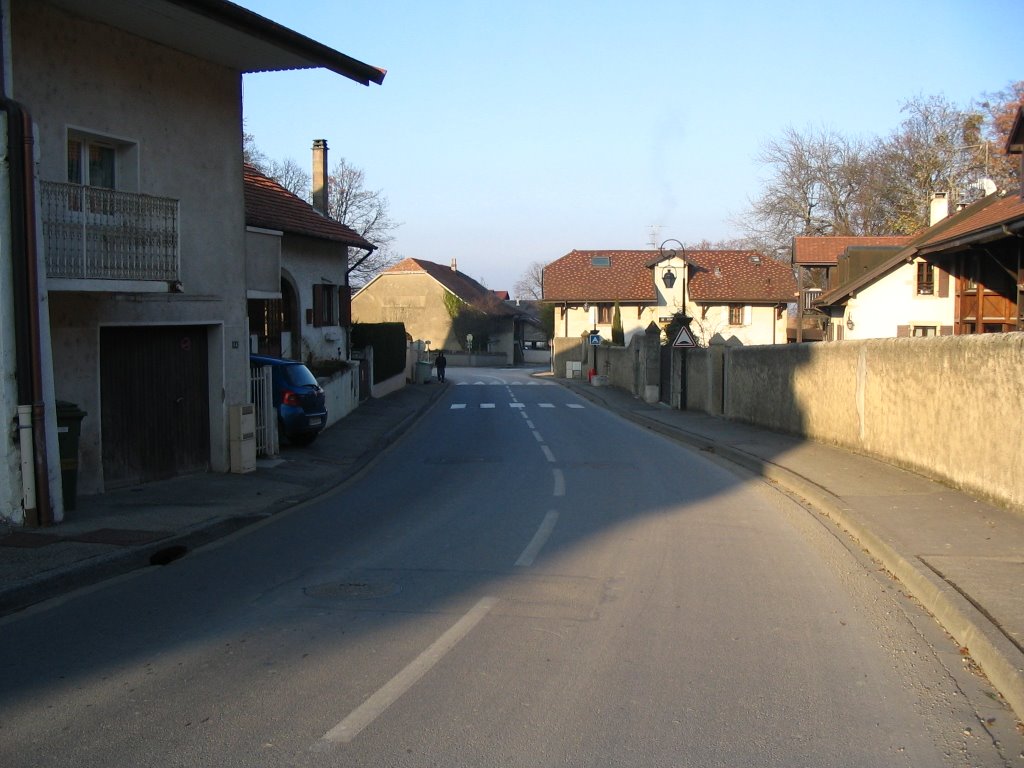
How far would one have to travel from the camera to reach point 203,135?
13914 mm

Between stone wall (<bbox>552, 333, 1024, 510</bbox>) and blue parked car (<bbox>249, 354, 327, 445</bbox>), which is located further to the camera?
blue parked car (<bbox>249, 354, 327, 445</bbox>)

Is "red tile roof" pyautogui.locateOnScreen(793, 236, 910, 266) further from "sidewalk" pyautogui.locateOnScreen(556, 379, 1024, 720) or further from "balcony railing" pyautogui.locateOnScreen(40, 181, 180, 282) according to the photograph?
"balcony railing" pyautogui.locateOnScreen(40, 181, 180, 282)

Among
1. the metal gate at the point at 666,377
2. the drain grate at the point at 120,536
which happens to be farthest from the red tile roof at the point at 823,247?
the drain grate at the point at 120,536

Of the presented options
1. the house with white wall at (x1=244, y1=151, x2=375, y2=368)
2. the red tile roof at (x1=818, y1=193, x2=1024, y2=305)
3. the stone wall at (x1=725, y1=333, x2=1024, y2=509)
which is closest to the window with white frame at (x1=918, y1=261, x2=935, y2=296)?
the red tile roof at (x1=818, y1=193, x2=1024, y2=305)

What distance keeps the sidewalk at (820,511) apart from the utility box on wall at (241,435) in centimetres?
22

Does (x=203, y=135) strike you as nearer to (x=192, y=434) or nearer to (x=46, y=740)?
(x=192, y=434)

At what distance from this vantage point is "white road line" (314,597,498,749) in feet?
15.7

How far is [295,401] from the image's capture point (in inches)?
703

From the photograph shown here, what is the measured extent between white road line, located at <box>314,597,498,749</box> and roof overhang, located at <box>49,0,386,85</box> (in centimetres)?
819

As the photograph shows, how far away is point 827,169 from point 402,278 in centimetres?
3601

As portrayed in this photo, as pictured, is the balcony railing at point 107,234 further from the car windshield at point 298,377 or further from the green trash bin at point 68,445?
the car windshield at point 298,377

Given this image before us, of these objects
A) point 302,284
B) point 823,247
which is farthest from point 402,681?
point 823,247

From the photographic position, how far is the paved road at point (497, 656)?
4664mm

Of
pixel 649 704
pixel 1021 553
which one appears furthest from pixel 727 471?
pixel 649 704
